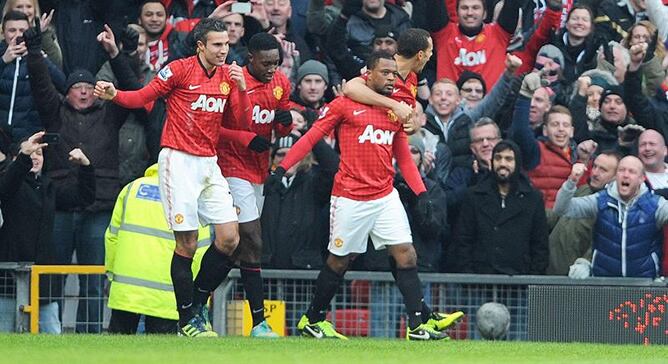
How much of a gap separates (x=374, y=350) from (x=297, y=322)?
304cm

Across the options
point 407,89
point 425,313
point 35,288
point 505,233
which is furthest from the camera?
point 505,233

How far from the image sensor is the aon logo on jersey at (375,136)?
1248cm

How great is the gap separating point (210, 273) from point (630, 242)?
13.5 feet

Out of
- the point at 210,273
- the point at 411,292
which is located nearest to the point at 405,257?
the point at 411,292

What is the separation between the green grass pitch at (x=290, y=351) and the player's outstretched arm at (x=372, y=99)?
1.85m

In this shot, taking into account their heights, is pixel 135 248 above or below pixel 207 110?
below

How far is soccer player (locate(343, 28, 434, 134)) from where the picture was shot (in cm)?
1242

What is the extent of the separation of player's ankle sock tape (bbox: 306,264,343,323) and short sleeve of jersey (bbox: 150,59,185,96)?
6.47ft

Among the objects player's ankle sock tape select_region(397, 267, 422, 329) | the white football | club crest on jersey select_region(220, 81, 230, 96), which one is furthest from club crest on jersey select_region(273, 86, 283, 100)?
the white football

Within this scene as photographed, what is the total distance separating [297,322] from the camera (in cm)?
1380

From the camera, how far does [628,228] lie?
14227mm

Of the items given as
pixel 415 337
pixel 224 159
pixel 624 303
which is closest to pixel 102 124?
pixel 224 159

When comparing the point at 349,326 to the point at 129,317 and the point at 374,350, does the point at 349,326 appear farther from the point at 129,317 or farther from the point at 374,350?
the point at 374,350

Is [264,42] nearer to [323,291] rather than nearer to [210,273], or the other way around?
[210,273]
